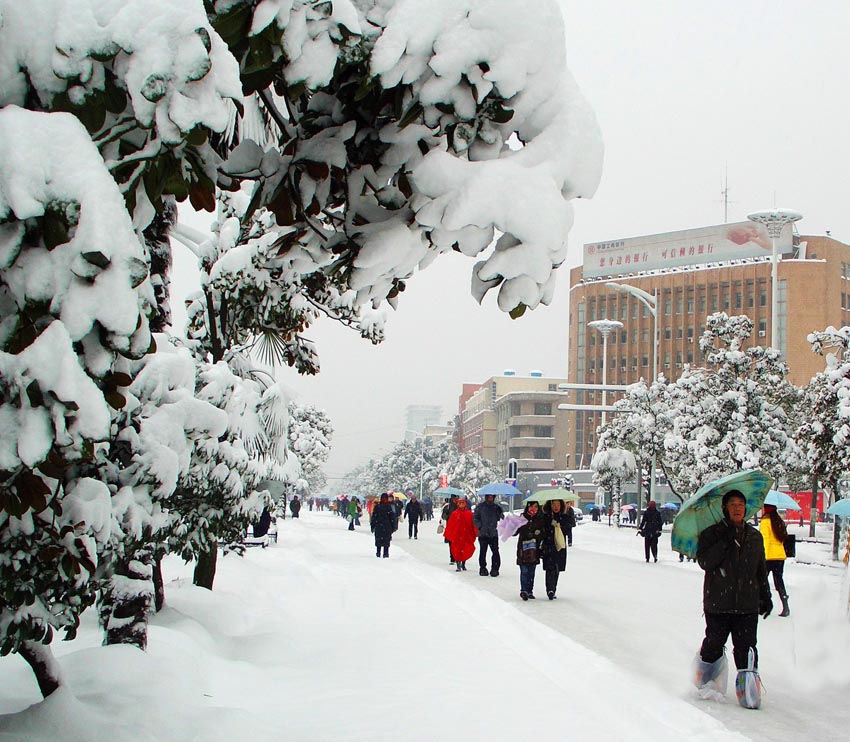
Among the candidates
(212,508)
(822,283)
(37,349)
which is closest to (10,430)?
(37,349)

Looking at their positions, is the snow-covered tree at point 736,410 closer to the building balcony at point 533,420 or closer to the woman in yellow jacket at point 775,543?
the woman in yellow jacket at point 775,543

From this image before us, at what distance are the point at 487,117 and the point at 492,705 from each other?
4.79 meters

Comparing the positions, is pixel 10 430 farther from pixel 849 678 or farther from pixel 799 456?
pixel 799 456

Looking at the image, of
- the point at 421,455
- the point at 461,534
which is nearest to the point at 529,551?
the point at 461,534

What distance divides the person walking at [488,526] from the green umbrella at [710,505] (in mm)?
10356

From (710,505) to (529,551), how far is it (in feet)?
20.7

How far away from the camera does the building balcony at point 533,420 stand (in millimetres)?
136625

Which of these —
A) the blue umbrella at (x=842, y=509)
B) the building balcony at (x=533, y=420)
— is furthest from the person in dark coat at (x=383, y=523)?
the building balcony at (x=533, y=420)

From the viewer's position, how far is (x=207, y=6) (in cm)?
343

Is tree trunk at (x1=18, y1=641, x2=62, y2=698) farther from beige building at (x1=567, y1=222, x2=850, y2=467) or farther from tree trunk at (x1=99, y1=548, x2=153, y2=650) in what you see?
beige building at (x1=567, y1=222, x2=850, y2=467)

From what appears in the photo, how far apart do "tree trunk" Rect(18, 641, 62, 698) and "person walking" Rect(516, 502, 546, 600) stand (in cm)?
1047

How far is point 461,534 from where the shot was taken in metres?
21.6

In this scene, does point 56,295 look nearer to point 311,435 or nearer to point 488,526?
point 488,526

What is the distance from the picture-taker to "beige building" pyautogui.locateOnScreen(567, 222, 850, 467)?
10694cm
